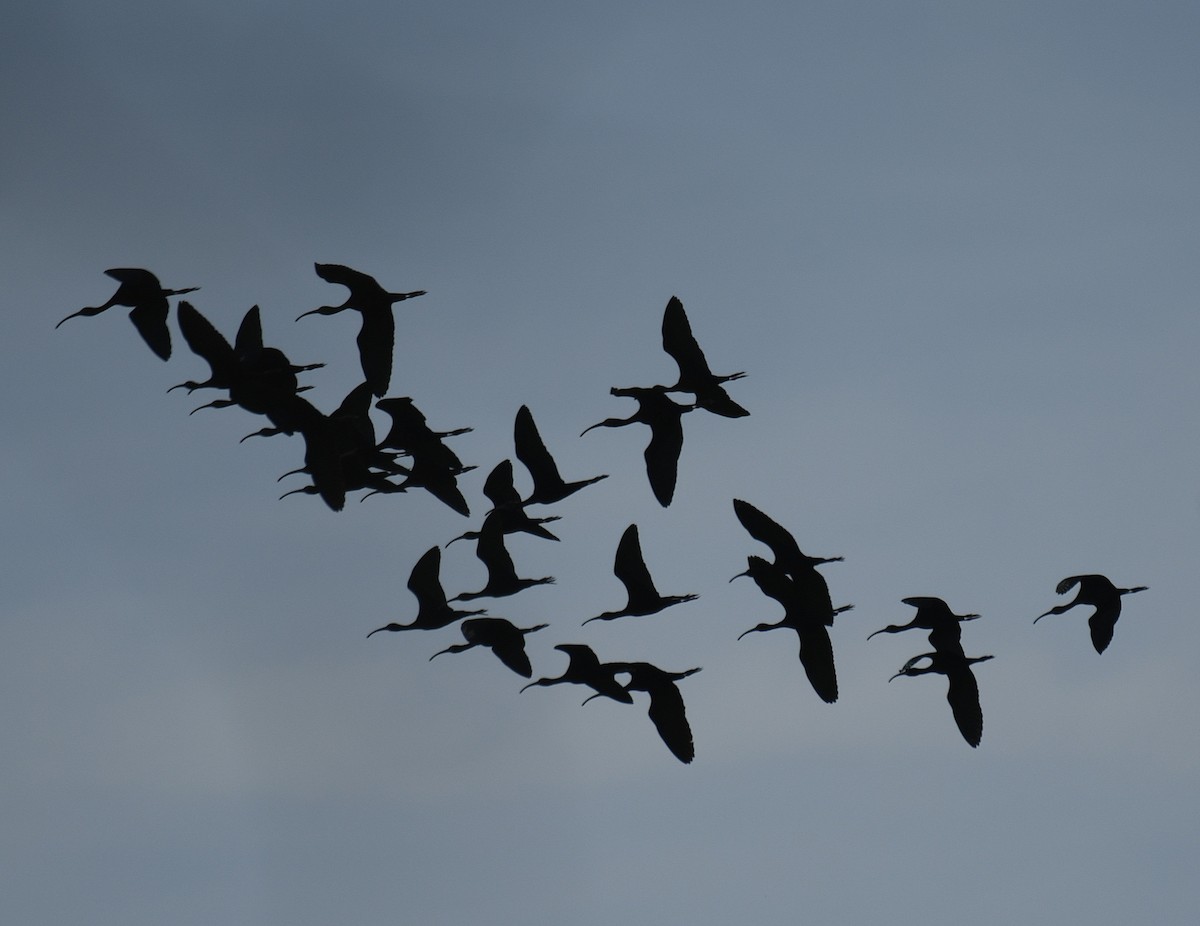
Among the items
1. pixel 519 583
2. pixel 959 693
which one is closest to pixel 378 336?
pixel 519 583

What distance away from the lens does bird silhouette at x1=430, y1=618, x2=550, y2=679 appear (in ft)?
141

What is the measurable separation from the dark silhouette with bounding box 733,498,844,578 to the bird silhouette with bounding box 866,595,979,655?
2998 mm

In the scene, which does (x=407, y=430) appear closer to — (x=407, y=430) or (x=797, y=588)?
(x=407, y=430)

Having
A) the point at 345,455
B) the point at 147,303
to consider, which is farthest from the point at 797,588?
the point at 147,303

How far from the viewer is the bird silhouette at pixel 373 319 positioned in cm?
4162

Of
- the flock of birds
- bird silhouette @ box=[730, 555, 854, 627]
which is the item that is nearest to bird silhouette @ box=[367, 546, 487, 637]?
the flock of birds

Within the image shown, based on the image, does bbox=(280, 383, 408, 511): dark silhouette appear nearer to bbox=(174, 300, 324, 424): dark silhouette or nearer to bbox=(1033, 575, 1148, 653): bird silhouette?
bbox=(174, 300, 324, 424): dark silhouette

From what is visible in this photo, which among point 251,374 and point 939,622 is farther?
point 939,622

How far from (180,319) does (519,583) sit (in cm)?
975

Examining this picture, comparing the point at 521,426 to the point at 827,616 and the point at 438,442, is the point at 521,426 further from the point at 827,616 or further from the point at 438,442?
the point at 827,616

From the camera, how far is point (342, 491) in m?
38.0

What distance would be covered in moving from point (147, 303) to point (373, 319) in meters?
4.68

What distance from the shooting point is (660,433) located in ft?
142

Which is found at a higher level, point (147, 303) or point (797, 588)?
point (147, 303)
